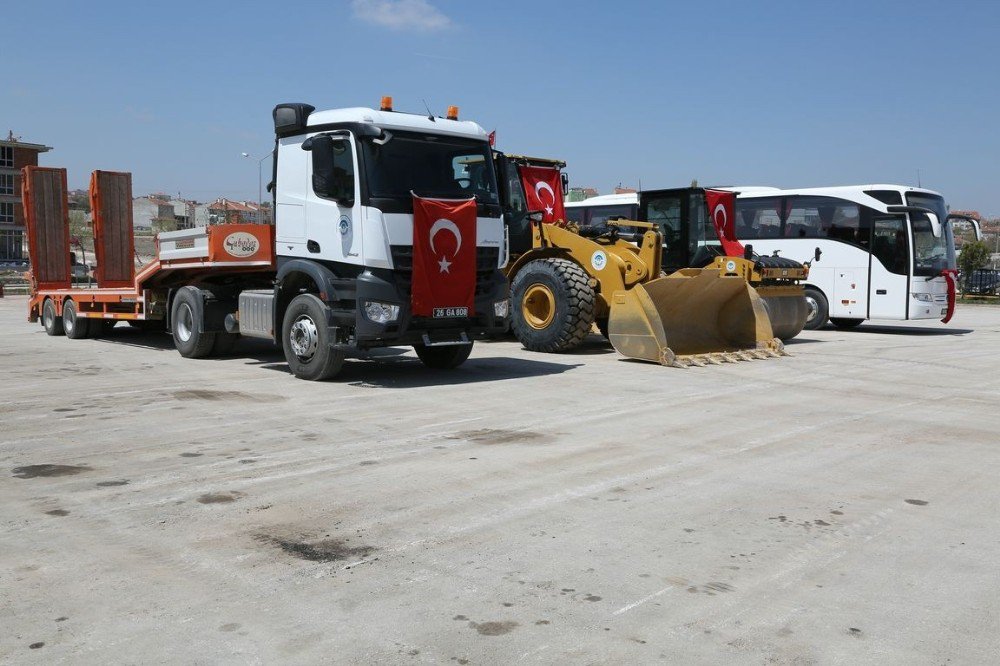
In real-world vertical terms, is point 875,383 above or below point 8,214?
below

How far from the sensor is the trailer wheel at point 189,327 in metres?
12.6

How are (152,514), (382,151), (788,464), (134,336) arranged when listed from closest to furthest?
(152,514)
(788,464)
(382,151)
(134,336)

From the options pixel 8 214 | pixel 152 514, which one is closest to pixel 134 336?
pixel 152 514

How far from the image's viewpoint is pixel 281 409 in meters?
8.57

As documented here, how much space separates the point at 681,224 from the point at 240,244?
8.10 meters

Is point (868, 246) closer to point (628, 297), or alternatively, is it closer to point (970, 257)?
point (628, 297)

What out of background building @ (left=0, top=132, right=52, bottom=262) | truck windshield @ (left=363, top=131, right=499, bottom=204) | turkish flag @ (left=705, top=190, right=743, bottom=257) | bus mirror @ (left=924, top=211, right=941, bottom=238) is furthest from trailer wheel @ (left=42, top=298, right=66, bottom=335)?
background building @ (left=0, top=132, right=52, bottom=262)

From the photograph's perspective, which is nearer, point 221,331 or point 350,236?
point 350,236

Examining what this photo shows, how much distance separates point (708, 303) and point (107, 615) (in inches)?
433

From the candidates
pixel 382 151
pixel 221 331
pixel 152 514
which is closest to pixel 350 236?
pixel 382 151

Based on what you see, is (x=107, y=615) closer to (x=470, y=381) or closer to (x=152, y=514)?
(x=152, y=514)

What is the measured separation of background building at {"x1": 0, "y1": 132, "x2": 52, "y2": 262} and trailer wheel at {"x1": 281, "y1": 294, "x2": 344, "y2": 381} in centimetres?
7847

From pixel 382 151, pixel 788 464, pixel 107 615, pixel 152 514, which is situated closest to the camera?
pixel 107 615

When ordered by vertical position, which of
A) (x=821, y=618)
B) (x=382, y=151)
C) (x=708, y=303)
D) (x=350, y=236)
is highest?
(x=382, y=151)
